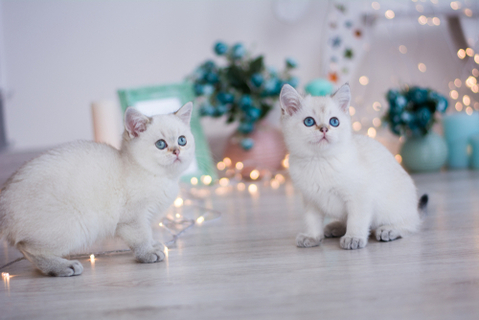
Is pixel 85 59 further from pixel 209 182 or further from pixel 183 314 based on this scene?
pixel 183 314

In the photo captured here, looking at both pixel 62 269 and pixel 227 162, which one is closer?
pixel 62 269

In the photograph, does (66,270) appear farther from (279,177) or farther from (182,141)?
(279,177)

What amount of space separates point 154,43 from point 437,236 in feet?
8.58

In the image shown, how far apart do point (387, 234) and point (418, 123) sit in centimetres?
156

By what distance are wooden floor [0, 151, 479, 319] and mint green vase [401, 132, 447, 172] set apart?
122 centimetres

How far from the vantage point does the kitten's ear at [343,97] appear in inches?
45.2

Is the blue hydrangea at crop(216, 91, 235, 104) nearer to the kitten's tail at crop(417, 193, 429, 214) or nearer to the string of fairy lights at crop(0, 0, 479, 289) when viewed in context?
the string of fairy lights at crop(0, 0, 479, 289)

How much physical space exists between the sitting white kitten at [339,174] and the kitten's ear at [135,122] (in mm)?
386

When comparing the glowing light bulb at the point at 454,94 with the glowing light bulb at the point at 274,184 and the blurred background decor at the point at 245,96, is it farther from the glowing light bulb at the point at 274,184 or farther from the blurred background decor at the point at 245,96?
the glowing light bulb at the point at 274,184

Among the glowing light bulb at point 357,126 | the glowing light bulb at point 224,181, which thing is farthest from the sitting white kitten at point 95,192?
the glowing light bulb at point 357,126

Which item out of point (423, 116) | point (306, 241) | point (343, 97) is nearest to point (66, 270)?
point (306, 241)

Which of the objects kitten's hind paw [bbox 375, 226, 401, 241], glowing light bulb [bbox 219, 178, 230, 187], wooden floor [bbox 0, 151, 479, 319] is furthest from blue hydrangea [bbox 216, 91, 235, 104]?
kitten's hind paw [bbox 375, 226, 401, 241]

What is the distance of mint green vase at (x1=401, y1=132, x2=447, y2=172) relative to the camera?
8.40ft

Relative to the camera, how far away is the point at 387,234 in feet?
3.90
